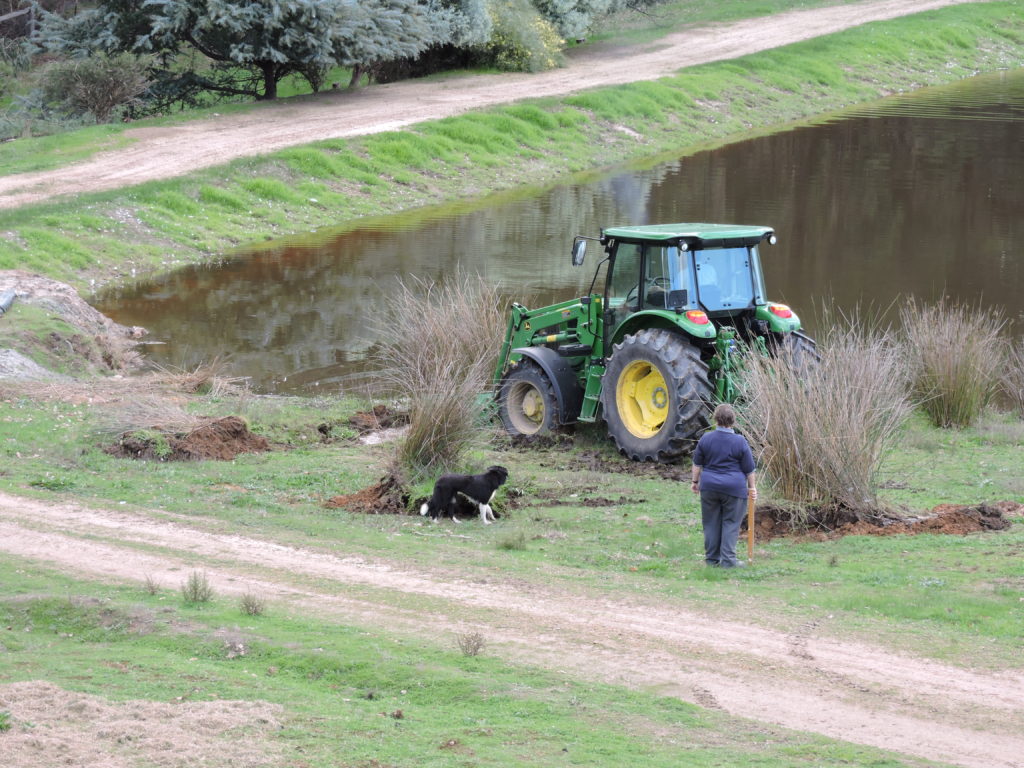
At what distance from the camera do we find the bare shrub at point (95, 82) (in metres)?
41.6

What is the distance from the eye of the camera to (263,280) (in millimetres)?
28656

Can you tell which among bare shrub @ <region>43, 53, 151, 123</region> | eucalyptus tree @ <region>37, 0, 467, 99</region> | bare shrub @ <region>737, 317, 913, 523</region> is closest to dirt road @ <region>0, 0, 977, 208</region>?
eucalyptus tree @ <region>37, 0, 467, 99</region>

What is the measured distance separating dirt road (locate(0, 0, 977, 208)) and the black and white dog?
20.1 metres

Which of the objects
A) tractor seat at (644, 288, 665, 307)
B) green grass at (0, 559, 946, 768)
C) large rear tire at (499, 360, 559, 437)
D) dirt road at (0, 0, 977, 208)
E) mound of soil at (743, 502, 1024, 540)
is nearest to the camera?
green grass at (0, 559, 946, 768)

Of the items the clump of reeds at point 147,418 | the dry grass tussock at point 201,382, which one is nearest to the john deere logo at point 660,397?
the clump of reeds at point 147,418

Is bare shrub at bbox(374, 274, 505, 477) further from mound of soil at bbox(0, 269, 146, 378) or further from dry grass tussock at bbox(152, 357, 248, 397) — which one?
mound of soil at bbox(0, 269, 146, 378)

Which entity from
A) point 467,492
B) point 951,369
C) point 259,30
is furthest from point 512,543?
point 259,30

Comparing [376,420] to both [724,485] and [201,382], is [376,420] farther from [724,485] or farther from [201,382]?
[724,485]

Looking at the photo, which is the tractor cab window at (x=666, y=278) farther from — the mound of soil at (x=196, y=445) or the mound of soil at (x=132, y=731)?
the mound of soil at (x=132, y=731)

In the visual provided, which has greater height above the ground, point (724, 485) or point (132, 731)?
point (724, 485)

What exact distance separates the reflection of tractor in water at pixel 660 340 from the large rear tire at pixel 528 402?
0.02 m

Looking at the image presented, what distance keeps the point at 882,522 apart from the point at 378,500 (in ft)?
16.8

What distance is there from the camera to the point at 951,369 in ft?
59.3

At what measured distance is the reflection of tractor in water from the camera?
15617mm
